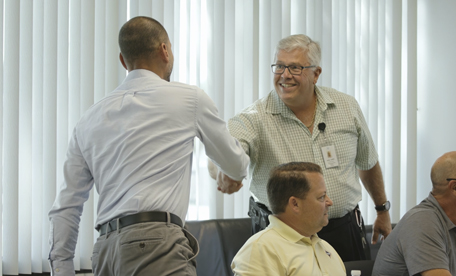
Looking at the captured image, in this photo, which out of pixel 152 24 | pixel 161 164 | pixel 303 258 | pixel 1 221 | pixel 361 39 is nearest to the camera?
pixel 161 164

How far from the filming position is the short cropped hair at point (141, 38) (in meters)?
1.86

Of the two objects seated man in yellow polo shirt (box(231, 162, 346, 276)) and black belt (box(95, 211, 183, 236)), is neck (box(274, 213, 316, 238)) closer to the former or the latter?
seated man in yellow polo shirt (box(231, 162, 346, 276))

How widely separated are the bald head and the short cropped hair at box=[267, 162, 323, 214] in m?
0.59

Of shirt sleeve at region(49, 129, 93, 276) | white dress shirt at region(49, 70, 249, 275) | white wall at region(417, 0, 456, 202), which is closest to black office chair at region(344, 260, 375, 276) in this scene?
white dress shirt at region(49, 70, 249, 275)

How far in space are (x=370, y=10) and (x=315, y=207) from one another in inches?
102

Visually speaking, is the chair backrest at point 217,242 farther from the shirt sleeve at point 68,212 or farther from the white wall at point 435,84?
the white wall at point 435,84

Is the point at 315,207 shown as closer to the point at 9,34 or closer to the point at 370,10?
the point at 9,34

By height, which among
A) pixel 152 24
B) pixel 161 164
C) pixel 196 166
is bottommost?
pixel 196 166

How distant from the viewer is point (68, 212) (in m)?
1.90

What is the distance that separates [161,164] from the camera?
5.74ft

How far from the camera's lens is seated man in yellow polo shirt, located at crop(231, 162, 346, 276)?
2.14 metres

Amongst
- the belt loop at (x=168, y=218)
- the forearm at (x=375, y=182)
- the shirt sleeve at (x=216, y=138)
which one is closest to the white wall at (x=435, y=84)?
the forearm at (x=375, y=182)

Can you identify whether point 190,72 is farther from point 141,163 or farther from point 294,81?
point 141,163

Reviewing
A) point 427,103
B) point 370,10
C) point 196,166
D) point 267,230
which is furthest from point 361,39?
point 267,230
